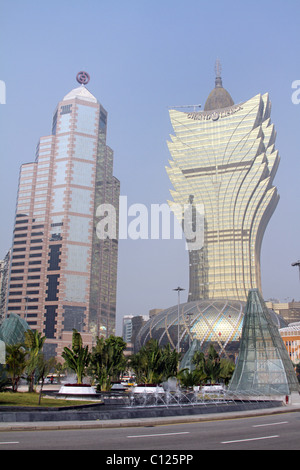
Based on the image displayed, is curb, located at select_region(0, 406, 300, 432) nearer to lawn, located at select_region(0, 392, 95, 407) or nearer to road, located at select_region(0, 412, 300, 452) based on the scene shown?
road, located at select_region(0, 412, 300, 452)

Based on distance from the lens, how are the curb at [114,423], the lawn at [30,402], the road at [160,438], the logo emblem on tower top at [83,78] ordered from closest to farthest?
the road at [160,438] < the curb at [114,423] < the lawn at [30,402] < the logo emblem on tower top at [83,78]

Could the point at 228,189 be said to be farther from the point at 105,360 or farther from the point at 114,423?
the point at 114,423

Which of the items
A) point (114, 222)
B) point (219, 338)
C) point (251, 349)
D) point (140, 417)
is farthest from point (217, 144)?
point (140, 417)

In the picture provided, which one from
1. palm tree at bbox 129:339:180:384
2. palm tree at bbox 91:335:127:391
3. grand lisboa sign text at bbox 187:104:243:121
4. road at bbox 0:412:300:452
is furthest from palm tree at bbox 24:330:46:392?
grand lisboa sign text at bbox 187:104:243:121

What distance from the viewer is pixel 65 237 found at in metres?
156

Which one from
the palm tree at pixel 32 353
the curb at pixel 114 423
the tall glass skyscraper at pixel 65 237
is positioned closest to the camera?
the curb at pixel 114 423

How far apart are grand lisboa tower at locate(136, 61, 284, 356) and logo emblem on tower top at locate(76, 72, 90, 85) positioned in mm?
41537

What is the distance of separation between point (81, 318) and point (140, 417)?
438 feet

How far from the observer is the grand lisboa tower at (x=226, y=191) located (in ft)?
532

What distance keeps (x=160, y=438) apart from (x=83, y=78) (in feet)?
596

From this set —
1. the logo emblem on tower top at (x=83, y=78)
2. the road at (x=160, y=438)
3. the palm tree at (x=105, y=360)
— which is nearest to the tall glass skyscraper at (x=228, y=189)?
the logo emblem on tower top at (x=83, y=78)

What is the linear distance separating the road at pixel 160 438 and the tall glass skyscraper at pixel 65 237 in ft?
431

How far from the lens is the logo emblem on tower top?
180 metres

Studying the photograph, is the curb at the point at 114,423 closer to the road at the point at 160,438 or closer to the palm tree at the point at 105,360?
the road at the point at 160,438
